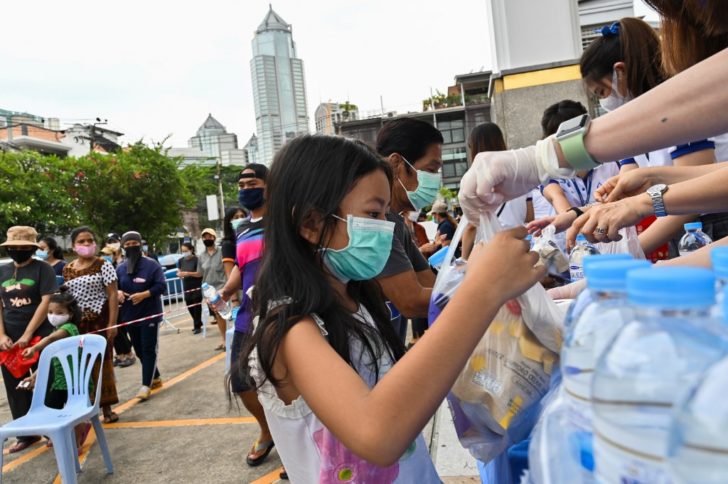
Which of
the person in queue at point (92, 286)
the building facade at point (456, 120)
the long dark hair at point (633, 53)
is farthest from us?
the building facade at point (456, 120)

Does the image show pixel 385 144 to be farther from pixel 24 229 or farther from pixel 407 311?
pixel 24 229

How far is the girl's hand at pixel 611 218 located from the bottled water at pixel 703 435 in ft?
3.15

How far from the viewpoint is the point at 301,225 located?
1.33 metres

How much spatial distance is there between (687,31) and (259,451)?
131 inches

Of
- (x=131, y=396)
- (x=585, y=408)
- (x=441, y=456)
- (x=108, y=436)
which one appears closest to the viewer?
(x=585, y=408)

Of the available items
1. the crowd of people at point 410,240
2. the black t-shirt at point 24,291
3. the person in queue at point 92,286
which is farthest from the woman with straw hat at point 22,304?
the crowd of people at point 410,240

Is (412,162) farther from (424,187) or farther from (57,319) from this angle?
Answer: (57,319)

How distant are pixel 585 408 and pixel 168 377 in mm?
6135

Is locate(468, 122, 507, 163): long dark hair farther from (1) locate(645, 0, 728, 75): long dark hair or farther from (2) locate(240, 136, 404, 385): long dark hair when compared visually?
(2) locate(240, 136, 404, 385): long dark hair

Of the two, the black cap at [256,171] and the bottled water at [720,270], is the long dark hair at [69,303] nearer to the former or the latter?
the black cap at [256,171]

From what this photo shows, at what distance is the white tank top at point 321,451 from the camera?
3.71ft

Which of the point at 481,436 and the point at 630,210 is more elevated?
the point at 630,210

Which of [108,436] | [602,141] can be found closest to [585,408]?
[602,141]

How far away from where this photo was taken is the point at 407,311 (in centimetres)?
203
